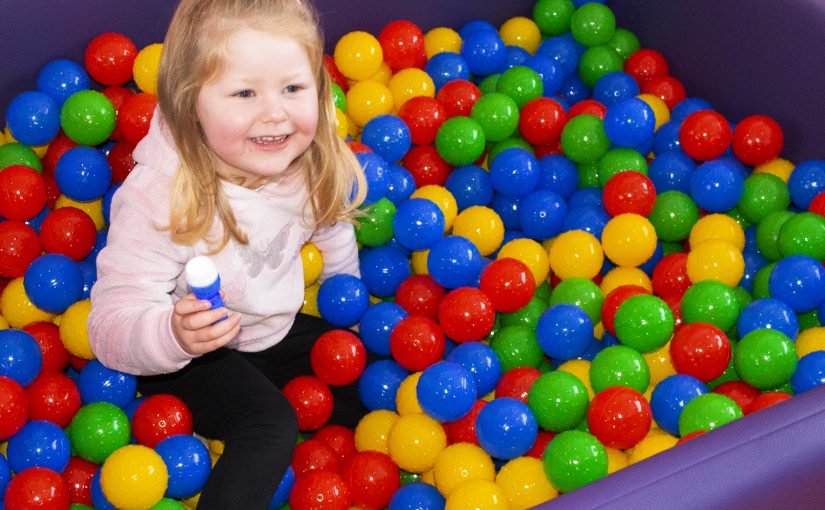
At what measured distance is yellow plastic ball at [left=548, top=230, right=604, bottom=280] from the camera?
5.79 feet

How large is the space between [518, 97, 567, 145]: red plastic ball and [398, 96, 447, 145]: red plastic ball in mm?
148

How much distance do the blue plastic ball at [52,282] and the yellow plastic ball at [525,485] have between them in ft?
2.28

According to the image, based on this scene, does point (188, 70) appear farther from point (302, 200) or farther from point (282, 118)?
point (302, 200)

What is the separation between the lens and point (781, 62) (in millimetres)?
1921

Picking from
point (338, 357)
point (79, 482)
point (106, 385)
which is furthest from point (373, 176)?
point (79, 482)

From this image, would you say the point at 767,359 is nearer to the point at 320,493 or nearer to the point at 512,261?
the point at 512,261

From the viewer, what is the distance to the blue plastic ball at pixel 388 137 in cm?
189

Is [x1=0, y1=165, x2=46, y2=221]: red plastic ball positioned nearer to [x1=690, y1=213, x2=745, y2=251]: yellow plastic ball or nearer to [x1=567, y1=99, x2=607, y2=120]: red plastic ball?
[x1=567, y1=99, x2=607, y2=120]: red plastic ball

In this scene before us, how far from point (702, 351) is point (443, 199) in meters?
0.50

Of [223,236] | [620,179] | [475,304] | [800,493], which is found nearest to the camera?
[800,493]

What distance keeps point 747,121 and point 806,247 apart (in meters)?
0.30

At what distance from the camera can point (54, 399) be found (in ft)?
5.18

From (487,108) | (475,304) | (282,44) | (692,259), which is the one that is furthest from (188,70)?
(692,259)

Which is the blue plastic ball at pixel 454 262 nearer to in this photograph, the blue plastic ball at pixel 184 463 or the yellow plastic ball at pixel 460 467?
the yellow plastic ball at pixel 460 467
